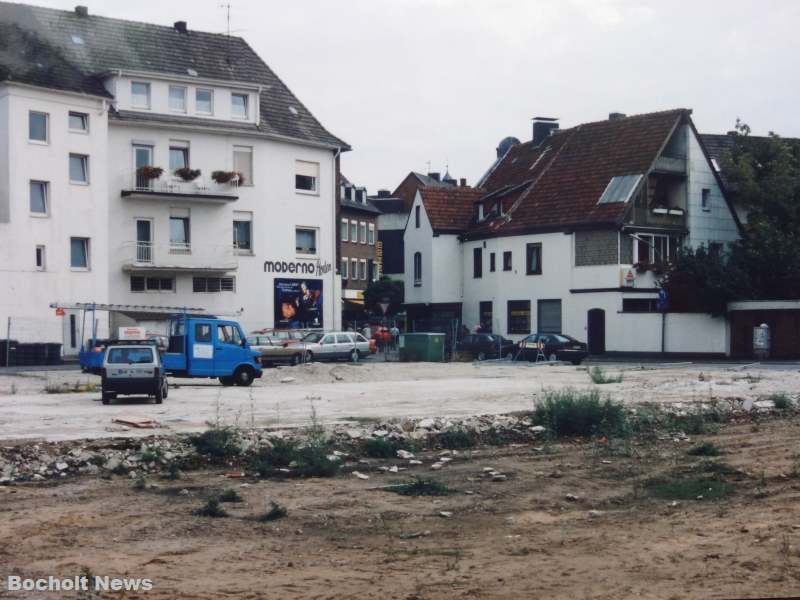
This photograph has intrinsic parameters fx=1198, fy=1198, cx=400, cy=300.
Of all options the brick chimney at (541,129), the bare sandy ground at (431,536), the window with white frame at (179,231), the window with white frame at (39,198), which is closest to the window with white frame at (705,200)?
the brick chimney at (541,129)

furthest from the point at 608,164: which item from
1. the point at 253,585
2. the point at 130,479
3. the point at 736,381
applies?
the point at 253,585

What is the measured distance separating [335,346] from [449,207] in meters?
21.8

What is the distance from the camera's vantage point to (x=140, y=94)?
54594 millimetres

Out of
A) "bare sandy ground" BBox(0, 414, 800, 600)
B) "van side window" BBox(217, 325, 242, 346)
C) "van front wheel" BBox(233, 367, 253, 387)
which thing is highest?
"van side window" BBox(217, 325, 242, 346)

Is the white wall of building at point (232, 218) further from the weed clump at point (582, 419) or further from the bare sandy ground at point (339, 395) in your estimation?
the weed clump at point (582, 419)

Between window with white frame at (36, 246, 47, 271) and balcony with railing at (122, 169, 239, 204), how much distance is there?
17.0 ft

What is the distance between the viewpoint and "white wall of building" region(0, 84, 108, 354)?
160ft

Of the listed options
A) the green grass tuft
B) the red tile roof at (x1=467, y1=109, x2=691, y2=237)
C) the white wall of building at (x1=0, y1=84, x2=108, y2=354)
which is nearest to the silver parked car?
the white wall of building at (x1=0, y1=84, x2=108, y2=354)

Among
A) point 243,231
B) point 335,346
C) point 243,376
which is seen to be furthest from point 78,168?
point 243,376

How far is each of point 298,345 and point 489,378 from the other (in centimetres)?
1297

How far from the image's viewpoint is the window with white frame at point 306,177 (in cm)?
5947

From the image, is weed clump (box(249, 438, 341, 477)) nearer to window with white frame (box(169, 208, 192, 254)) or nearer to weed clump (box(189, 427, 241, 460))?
weed clump (box(189, 427, 241, 460))

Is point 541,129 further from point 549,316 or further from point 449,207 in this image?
point 549,316

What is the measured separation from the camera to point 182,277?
55.8m
